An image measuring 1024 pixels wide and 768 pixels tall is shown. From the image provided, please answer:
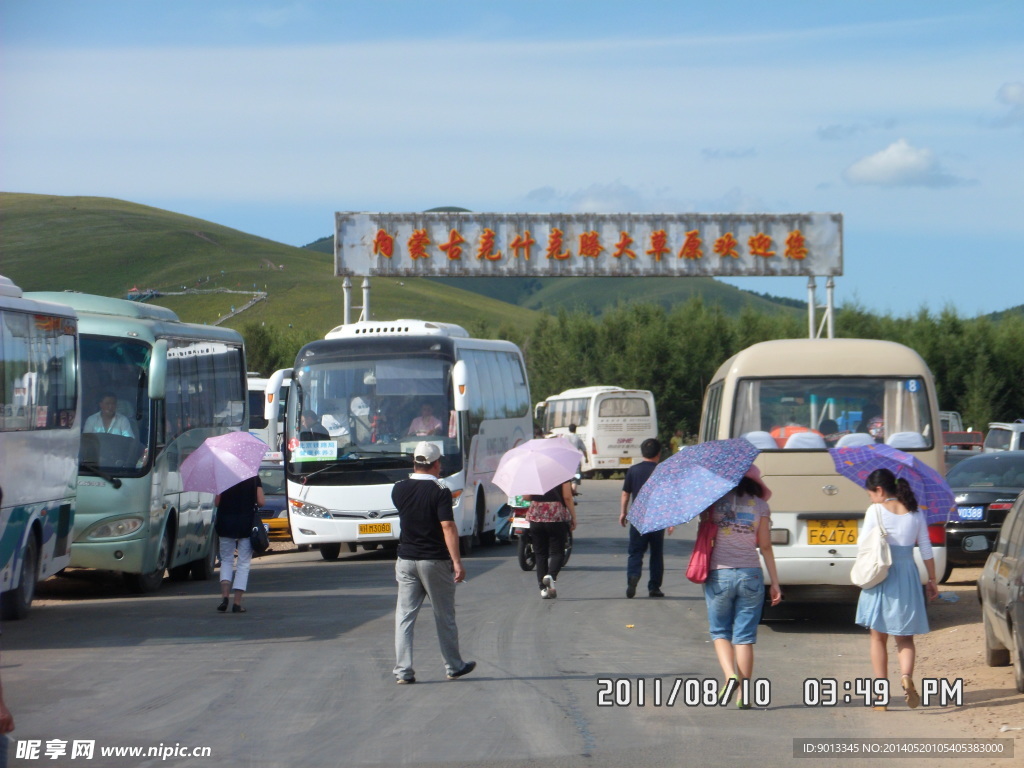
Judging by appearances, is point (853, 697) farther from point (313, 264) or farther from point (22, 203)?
point (22, 203)

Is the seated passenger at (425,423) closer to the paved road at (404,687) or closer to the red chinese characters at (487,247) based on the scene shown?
the paved road at (404,687)

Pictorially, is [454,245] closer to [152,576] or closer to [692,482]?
[152,576]

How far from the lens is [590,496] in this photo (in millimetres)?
38938

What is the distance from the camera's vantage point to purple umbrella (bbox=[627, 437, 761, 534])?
882 cm

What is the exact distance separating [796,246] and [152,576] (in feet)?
73.4

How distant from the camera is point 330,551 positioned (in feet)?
73.7

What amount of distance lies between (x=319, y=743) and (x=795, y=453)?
20.8 ft

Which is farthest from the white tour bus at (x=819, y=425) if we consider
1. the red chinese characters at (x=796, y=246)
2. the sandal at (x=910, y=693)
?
the red chinese characters at (x=796, y=246)

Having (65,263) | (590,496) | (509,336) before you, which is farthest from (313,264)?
(590,496)

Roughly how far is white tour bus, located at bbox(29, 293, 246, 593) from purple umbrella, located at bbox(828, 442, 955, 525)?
9585mm
